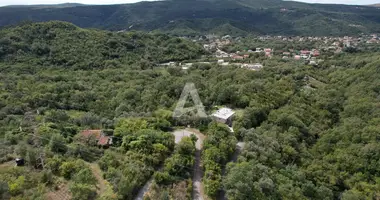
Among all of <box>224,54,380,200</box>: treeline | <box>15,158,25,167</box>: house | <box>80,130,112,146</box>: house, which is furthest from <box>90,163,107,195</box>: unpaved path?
<box>224,54,380,200</box>: treeline

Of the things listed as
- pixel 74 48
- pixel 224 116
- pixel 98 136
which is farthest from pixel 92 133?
pixel 74 48

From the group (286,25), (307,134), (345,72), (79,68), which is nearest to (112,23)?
(286,25)

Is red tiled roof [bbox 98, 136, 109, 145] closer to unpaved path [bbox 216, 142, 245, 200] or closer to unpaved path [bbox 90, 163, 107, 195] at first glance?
unpaved path [bbox 90, 163, 107, 195]

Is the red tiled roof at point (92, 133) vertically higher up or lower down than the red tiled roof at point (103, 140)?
higher up

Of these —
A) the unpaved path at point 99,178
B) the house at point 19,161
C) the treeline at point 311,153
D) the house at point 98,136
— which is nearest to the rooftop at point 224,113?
the treeline at point 311,153

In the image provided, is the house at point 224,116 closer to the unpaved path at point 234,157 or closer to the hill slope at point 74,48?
the unpaved path at point 234,157

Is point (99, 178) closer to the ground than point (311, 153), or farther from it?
farther from it

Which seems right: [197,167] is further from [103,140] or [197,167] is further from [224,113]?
[224,113]
